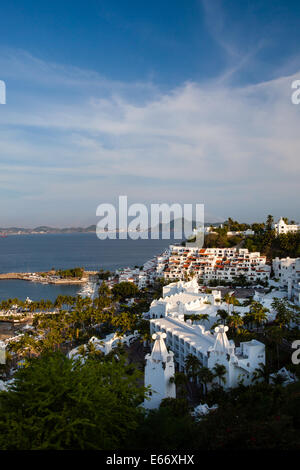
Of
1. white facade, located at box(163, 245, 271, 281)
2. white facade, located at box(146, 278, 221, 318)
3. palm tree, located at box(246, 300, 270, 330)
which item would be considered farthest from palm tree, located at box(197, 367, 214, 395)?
white facade, located at box(163, 245, 271, 281)

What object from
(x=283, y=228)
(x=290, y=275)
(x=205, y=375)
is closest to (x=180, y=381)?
(x=205, y=375)

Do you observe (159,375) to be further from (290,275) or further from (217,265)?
(217,265)

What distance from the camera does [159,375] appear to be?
44.5 ft

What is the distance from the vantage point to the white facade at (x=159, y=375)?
43.4 feet

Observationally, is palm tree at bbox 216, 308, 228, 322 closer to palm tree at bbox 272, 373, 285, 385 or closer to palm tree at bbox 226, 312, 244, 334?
palm tree at bbox 226, 312, 244, 334

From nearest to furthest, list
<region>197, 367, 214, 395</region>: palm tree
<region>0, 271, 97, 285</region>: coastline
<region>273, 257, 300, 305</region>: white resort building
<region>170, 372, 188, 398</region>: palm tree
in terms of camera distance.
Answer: <region>170, 372, 188, 398</region>: palm tree < <region>197, 367, 214, 395</region>: palm tree < <region>273, 257, 300, 305</region>: white resort building < <region>0, 271, 97, 285</region>: coastline

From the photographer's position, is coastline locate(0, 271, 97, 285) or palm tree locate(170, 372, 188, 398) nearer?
palm tree locate(170, 372, 188, 398)

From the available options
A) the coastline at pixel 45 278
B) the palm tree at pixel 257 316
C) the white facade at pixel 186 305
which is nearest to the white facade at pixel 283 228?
the white facade at pixel 186 305

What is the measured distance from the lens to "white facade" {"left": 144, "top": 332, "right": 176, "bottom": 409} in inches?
521

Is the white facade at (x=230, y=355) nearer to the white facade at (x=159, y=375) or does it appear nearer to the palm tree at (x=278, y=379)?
the palm tree at (x=278, y=379)

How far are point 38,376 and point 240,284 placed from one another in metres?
36.1

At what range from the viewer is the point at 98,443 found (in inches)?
267

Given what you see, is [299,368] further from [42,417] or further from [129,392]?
[42,417]
